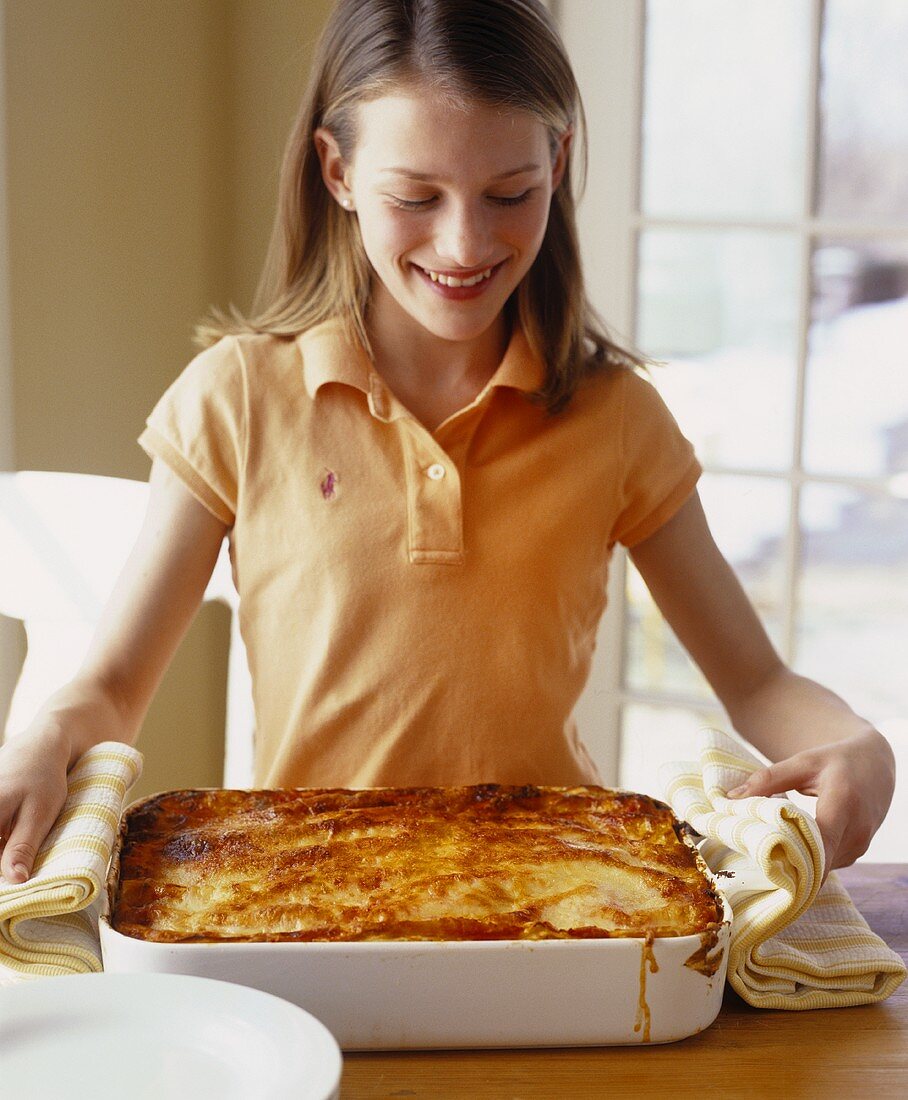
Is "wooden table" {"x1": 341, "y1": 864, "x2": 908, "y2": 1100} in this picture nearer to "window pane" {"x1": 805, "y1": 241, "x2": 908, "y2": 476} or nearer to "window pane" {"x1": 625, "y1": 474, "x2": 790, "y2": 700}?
"window pane" {"x1": 625, "y1": 474, "x2": 790, "y2": 700}

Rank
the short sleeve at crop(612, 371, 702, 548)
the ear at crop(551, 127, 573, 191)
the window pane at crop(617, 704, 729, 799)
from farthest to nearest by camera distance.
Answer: the window pane at crop(617, 704, 729, 799), the short sleeve at crop(612, 371, 702, 548), the ear at crop(551, 127, 573, 191)

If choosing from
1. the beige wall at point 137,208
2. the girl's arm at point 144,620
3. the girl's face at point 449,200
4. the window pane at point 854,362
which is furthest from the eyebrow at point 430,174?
the window pane at point 854,362

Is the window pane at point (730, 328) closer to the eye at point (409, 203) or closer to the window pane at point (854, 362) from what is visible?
the window pane at point (854, 362)

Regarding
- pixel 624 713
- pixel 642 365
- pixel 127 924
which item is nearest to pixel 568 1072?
pixel 127 924

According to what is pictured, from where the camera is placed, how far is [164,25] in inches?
97.3

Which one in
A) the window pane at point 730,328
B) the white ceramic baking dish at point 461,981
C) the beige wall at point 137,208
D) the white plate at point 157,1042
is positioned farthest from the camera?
the window pane at point 730,328

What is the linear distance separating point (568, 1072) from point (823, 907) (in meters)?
0.28

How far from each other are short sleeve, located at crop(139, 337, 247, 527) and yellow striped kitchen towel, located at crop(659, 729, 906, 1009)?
0.68 metres

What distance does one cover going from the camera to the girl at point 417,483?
129 cm

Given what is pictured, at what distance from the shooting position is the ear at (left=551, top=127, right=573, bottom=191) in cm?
135

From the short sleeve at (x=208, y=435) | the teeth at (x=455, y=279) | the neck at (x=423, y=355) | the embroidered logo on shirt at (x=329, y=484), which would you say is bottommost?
the embroidered logo on shirt at (x=329, y=484)

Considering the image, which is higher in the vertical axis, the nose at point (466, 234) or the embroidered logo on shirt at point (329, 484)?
the nose at point (466, 234)

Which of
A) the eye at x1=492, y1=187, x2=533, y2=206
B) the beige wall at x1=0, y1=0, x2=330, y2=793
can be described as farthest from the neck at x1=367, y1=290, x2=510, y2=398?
the beige wall at x1=0, y1=0, x2=330, y2=793

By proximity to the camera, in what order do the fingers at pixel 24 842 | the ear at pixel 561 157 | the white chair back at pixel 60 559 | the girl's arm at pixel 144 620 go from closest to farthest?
the fingers at pixel 24 842 → the girl's arm at pixel 144 620 → the ear at pixel 561 157 → the white chair back at pixel 60 559
